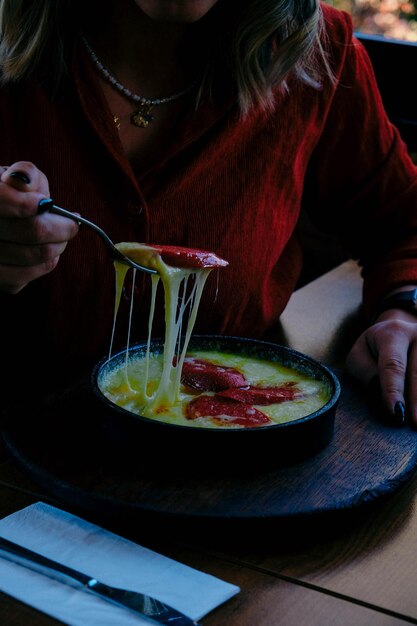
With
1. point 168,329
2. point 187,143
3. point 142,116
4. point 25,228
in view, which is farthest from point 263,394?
point 142,116

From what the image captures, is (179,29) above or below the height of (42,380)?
above

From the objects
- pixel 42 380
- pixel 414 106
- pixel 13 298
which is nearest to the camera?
pixel 42 380

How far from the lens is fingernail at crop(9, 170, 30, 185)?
3.96 feet

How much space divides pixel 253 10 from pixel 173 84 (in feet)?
0.80

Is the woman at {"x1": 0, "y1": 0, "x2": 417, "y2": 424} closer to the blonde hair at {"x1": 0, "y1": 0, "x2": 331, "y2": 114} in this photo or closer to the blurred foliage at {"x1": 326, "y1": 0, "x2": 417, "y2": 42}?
the blonde hair at {"x1": 0, "y1": 0, "x2": 331, "y2": 114}

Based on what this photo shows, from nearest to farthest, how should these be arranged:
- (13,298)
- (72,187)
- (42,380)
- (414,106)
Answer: (42,380) < (72,187) < (13,298) < (414,106)

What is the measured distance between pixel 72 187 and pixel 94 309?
26cm

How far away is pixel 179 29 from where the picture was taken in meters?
1.84

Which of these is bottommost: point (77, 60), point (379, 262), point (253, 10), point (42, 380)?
point (42, 380)

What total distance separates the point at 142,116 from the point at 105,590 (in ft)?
3.80

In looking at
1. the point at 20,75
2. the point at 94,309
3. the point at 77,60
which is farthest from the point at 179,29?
the point at 94,309

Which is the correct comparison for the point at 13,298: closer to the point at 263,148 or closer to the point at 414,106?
the point at 263,148

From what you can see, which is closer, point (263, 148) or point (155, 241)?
point (155, 241)

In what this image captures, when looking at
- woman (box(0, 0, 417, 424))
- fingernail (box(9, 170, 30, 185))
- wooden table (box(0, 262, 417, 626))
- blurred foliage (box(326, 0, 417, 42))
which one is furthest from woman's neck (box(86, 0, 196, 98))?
blurred foliage (box(326, 0, 417, 42))
